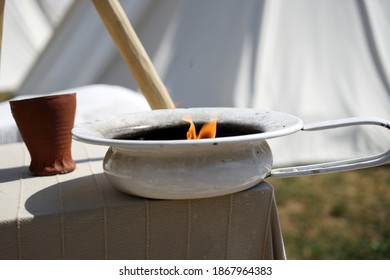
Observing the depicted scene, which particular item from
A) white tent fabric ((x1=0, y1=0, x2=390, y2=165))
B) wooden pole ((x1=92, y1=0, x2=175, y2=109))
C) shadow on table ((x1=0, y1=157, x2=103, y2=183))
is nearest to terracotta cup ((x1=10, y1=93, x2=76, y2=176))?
shadow on table ((x1=0, y1=157, x2=103, y2=183))

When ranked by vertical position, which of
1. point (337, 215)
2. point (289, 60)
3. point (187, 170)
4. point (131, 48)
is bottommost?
point (337, 215)

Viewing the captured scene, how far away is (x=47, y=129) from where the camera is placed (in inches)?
32.2

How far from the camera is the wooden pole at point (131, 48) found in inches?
39.5

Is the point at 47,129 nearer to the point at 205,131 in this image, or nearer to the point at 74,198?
the point at 74,198

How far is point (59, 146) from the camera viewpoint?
85cm

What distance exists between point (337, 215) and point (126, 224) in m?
1.38

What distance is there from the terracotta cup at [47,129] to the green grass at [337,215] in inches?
39.7

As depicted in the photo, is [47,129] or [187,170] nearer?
[187,170]

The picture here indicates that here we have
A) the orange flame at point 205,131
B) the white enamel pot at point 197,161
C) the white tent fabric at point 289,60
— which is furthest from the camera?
the white tent fabric at point 289,60

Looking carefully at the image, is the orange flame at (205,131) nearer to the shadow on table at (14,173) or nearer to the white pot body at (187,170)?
A: the white pot body at (187,170)

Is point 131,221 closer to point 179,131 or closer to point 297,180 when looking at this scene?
point 179,131

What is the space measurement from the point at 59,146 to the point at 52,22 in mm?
4143

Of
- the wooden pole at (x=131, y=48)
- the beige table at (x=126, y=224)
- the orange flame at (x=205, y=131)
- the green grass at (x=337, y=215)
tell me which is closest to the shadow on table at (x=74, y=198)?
the beige table at (x=126, y=224)

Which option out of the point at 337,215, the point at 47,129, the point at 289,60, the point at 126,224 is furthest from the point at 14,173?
the point at 289,60
